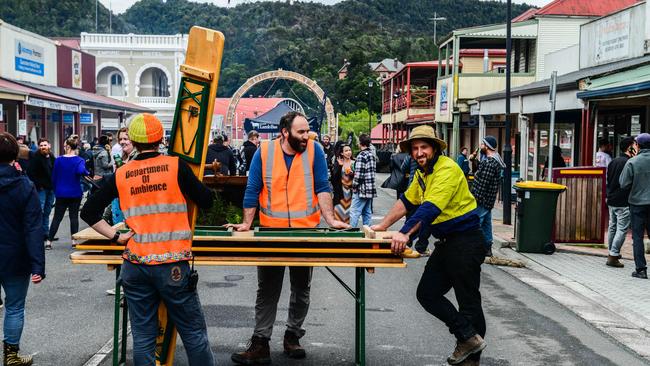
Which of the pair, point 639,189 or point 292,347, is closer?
point 292,347

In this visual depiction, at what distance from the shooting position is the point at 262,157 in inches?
247

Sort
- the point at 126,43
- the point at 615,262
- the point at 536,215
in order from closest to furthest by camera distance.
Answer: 1. the point at 615,262
2. the point at 536,215
3. the point at 126,43

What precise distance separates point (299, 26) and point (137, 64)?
286 feet

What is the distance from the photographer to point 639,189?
10320 millimetres

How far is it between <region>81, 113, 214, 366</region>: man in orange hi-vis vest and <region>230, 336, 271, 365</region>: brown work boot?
52.9 inches

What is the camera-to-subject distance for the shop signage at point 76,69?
39147 millimetres

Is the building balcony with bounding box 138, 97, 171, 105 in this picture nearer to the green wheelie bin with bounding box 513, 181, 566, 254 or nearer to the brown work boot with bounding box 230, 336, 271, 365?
the green wheelie bin with bounding box 513, 181, 566, 254

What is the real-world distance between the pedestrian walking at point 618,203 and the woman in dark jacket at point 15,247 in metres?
8.11

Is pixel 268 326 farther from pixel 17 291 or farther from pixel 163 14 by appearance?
pixel 163 14

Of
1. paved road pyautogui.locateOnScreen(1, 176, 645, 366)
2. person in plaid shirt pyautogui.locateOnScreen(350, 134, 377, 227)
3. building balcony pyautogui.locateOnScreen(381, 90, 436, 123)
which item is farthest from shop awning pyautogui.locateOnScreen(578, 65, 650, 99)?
building balcony pyautogui.locateOnScreen(381, 90, 436, 123)

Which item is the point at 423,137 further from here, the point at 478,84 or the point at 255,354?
the point at 478,84

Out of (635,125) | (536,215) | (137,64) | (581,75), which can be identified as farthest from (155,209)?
(137,64)

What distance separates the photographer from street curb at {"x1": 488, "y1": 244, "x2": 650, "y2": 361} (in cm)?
754

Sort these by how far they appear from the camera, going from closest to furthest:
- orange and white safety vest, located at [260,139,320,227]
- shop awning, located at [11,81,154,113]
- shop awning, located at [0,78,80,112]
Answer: orange and white safety vest, located at [260,139,320,227]
shop awning, located at [0,78,80,112]
shop awning, located at [11,81,154,113]
